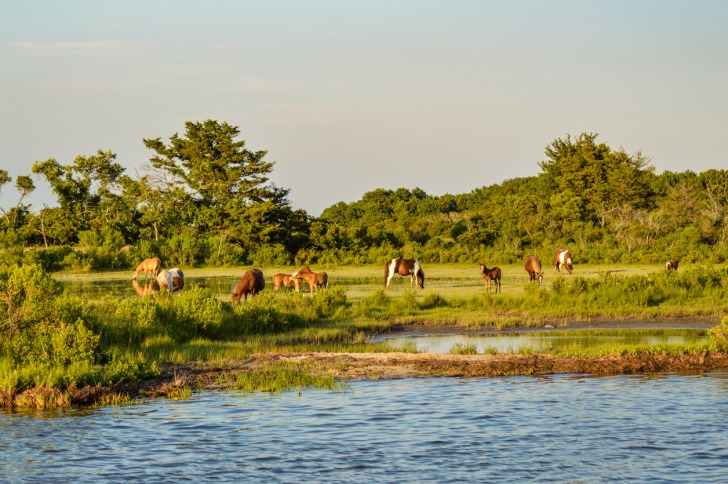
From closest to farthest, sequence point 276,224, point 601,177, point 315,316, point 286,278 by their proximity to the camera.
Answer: point 315,316
point 286,278
point 276,224
point 601,177

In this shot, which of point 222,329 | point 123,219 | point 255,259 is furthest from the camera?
point 123,219

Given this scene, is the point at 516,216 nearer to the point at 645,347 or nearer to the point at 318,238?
the point at 318,238

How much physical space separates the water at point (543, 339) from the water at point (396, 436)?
14.0 feet

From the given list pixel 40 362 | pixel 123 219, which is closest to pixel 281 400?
pixel 40 362

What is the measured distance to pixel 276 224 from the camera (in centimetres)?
5053

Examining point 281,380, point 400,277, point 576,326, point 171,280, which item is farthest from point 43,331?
point 400,277

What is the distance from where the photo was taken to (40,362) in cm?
1466

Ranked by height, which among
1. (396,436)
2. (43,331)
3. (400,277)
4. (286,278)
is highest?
(286,278)

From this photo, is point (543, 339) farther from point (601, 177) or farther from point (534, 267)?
point (601, 177)

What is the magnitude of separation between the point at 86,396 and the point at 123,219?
1557 inches

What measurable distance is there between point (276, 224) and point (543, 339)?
31.4 metres

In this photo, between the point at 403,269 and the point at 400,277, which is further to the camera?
the point at 400,277

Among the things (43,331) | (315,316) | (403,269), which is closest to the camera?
(43,331)

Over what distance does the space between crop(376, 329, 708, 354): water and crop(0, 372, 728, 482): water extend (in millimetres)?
4256
